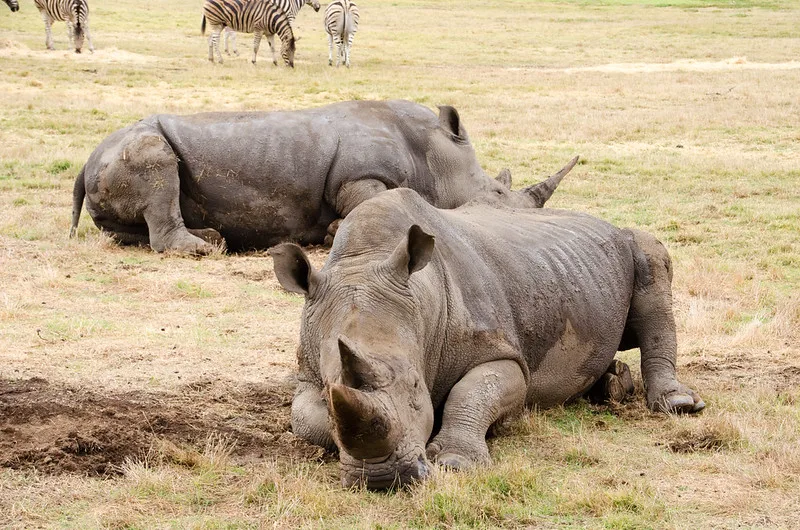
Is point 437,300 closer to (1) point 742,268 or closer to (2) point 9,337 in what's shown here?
(2) point 9,337

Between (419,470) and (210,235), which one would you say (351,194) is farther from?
(419,470)

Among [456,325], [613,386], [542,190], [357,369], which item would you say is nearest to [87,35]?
[542,190]

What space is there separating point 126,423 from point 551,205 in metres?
8.17

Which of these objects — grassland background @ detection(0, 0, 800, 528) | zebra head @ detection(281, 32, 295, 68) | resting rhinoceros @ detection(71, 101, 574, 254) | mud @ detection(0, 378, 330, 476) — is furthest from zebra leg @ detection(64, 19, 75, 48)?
mud @ detection(0, 378, 330, 476)

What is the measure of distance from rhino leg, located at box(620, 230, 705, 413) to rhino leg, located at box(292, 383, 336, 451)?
6.91ft

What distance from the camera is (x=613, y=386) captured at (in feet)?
21.9

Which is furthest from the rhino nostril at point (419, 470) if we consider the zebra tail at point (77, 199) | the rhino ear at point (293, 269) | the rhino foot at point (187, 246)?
the zebra tail at point (77, 199)

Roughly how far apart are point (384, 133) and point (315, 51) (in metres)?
22.4

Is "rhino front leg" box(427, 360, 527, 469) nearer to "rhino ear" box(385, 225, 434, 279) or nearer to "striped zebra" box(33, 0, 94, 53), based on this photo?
"rhino ear" box(385, 225, 434, 279)

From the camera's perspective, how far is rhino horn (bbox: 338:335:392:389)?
175 inches

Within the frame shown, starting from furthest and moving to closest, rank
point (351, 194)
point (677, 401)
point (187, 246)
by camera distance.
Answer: point (351, 194), point (187, 246), point (677, 401)

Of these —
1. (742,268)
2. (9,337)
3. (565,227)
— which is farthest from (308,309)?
(742,268)

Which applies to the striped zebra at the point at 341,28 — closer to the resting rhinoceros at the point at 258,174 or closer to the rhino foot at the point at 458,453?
the resting rhinoceros at the point at 258,174

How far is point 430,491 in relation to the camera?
15.1 ft
